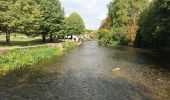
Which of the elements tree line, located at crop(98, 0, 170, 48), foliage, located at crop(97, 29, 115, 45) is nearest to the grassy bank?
tree line, located at crop(98, 0, 170, 48)

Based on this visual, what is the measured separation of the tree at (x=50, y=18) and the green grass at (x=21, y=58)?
2051 centimetres

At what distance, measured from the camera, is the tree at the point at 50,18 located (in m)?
65.6

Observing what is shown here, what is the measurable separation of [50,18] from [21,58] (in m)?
31.6

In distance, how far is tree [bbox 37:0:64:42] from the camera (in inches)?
2581

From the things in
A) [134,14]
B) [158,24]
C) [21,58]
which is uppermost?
[134,14]

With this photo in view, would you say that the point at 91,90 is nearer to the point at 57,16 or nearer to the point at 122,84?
the point at 122,84

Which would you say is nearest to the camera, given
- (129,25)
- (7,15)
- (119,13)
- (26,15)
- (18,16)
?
(7,15)

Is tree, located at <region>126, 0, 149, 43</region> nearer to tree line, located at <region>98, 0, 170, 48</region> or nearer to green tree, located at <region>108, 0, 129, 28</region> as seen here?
tree line, located at <region>98, 0, 170, 48</region>

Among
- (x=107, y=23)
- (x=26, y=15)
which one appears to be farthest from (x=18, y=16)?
(x=107, y=23)

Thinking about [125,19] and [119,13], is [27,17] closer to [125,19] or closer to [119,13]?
[119,13]

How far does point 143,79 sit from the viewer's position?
92.4 feet

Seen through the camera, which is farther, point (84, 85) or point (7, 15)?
point (7, 15)

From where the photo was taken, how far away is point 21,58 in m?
36.8

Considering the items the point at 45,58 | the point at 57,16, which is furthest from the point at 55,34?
the point at 45,58
